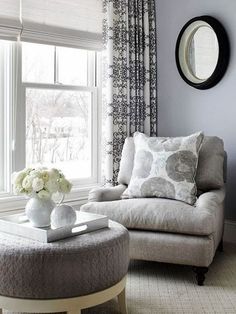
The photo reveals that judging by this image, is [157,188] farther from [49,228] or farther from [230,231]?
[49,228]

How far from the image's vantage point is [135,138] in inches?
147

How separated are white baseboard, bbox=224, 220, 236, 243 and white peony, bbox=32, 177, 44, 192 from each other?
220cm

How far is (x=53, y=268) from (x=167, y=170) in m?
1.46

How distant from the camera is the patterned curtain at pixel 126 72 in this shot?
3.96m

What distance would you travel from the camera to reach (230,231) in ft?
12.9

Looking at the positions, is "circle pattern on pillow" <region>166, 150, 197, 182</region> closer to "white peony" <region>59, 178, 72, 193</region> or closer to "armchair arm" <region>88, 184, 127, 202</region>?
"armchair arm" <region>88, 184, 127, 202</region>

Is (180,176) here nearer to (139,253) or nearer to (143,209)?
(143,209)

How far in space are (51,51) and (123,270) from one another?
2182mm

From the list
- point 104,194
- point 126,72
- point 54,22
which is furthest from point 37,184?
point 126,72

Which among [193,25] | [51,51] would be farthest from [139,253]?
[193,25]

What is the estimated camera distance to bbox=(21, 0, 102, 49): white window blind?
3488 millimetres

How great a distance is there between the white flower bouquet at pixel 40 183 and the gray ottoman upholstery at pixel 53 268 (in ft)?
0.83

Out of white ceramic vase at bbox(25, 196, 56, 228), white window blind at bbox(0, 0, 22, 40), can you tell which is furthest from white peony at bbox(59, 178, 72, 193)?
white window blind at bbox(0, 0, 22, 40)

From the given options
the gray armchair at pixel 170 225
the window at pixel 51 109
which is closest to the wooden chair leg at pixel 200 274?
the gray armchair at pixel 170 225
